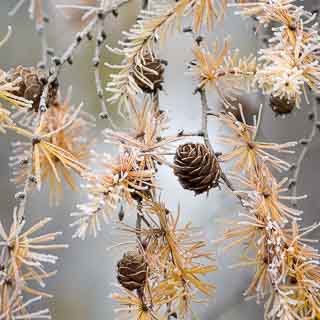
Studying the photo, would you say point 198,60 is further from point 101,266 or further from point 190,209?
point 101,266

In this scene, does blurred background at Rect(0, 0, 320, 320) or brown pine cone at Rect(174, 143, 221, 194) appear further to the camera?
blurred background at Rect(0, 0, 320, 320)

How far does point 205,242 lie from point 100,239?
0.87 m

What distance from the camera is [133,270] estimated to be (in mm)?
401

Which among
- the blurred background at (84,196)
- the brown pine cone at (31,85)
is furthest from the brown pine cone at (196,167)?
the blurred background at (84,196)

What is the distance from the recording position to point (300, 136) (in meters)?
0.90

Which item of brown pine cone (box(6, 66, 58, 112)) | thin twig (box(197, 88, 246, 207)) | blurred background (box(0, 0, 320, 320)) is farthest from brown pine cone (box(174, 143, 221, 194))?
blurred background (box(0, 0, 320, 320))

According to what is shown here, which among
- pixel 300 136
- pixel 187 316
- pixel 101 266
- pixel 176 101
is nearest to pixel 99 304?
pixel 101 266

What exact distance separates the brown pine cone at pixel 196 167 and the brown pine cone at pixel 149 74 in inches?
2.6

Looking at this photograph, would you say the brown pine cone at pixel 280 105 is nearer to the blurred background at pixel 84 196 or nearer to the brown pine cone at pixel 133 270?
the brown pine cone at pixel 133 270

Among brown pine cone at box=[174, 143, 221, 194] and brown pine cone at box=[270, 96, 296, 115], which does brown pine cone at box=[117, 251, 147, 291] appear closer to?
brown pine cone at box=[174, 143, 221, 194]

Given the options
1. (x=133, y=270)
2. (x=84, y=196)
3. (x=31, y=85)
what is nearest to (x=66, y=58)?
(x=31, y=85)

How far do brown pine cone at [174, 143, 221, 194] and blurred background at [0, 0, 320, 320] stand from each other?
Answer: 45 centimetres

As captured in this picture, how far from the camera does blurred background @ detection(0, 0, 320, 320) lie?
2.99ft

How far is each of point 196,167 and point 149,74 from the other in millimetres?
97
